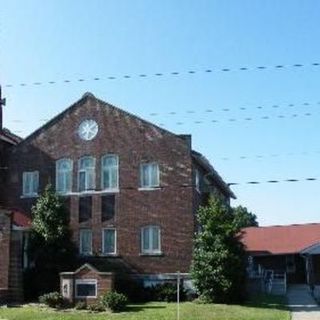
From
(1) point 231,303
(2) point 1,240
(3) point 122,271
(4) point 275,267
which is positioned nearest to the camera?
(1) point 231,303

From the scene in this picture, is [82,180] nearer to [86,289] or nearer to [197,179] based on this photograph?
[197,179]

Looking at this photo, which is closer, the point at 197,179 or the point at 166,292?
the point at 166,292

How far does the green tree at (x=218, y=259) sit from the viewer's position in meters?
32.8

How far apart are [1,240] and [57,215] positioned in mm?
3494

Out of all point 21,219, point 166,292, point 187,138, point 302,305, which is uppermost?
point 187,138

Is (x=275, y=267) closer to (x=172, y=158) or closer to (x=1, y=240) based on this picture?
(x=172, y=158)

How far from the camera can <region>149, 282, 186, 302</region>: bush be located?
34219 mm

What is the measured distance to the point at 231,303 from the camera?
32.7m

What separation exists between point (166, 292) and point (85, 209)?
8.25 meters

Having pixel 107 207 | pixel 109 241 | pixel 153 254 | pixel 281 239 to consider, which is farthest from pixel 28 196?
pixel 281 239

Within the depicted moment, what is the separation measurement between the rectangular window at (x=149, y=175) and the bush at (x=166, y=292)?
20.0ft

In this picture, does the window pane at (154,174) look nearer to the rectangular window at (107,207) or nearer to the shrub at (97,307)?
the rectangular window at (107,207)

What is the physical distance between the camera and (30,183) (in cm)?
4112

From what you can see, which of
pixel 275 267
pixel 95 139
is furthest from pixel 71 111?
pixel 275 267
